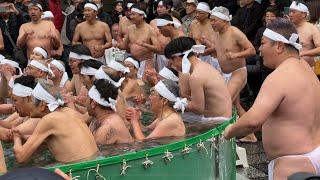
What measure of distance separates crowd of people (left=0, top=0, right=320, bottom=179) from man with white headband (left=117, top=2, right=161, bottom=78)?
0.06 feet

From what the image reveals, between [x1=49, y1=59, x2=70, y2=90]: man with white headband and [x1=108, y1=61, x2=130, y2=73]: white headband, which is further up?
[x1=108, y1=61, x2=130, y2=73]: white headband

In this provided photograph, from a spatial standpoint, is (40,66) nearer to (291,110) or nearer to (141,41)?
(141,41)

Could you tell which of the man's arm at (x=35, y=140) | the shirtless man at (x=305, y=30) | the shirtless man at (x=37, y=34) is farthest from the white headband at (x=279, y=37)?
the shirtless man at (x=37, y=34)

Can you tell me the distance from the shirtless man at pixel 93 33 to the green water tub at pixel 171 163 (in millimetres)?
5459

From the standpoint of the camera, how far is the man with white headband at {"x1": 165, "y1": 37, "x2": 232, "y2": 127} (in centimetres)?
663

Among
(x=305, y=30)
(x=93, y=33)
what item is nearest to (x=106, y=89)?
(x=305, y=30)

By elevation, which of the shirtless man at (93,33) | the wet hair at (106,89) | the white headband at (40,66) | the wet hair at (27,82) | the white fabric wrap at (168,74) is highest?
the wet hair at (106,89)

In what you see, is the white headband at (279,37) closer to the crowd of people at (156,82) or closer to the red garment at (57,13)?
the crowd of people at (156,82)

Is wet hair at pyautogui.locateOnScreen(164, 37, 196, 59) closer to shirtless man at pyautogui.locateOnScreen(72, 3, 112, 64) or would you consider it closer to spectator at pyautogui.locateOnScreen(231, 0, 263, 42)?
shirtless man at pyautogui.locateOnScreen(72, 3, 112, 64)

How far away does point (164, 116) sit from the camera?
5.82 metres

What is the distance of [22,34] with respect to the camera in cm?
1086

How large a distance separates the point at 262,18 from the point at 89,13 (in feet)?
10.3

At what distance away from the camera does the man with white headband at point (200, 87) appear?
6.63m

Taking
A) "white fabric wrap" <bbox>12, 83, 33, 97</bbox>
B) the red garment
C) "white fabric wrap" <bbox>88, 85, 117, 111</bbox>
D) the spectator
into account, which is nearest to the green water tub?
"white fabric wrap" <bbox>88, 85, 117, 111</bbox>
